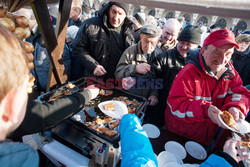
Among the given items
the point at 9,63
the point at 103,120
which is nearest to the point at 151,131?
the point at 103,120

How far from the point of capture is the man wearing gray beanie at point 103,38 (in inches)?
75.4

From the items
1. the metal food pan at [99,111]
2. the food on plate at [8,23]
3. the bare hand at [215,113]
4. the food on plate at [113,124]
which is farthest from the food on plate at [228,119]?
the food on plate at [8,23]

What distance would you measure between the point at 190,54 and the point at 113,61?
1268 millimetres

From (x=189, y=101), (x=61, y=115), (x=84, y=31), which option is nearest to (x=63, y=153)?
(x=61, y=115)

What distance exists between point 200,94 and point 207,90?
0.10 m

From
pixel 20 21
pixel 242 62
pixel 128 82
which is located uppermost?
pixel 20 21

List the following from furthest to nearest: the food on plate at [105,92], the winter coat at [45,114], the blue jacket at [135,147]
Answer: the food on plate at [105,92] → the winter coat at [45,114] → the blue jacket at [135,147]

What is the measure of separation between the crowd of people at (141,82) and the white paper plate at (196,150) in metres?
0.23

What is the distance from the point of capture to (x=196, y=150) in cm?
120

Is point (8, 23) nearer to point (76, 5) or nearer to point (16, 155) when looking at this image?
point (16, 155)

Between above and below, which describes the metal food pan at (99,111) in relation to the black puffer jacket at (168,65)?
below

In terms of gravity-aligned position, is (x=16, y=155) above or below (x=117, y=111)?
above

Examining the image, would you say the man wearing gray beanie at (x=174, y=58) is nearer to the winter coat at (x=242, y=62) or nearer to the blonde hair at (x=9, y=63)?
the blonde hair at (x=9, y=63)

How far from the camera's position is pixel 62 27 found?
1521mm
